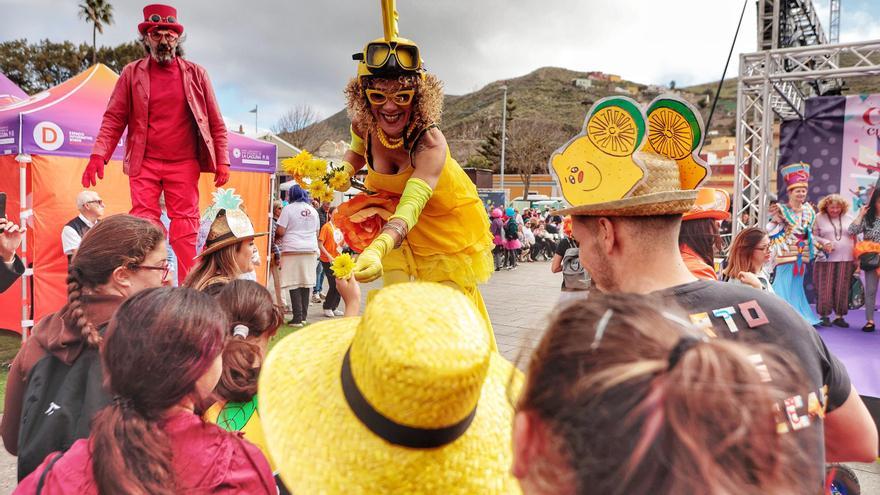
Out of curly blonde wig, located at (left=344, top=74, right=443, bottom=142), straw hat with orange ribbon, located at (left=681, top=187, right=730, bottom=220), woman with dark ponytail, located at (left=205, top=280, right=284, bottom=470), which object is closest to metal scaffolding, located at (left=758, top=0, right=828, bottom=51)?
straw hat with orange ribbon, located at (left=681, top=187, right=730, bottom=220)

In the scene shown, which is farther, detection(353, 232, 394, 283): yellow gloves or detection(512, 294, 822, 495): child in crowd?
detection(353, 232, 394, 283): yellow gloves

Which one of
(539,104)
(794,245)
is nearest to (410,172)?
(794,245)

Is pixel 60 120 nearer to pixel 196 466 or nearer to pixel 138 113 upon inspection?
pixel 138 113

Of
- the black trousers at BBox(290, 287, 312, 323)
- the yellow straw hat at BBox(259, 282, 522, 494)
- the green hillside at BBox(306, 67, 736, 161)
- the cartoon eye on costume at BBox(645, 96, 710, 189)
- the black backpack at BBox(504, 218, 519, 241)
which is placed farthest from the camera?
the green hillside at BBox(306, 67, 736, 161)

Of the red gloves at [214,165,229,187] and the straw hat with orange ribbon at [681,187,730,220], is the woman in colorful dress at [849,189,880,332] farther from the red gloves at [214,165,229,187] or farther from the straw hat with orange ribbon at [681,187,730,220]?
the red gloves at [214,165,229,187]

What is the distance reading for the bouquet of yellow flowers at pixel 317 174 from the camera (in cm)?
257

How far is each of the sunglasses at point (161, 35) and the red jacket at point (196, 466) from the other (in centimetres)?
276

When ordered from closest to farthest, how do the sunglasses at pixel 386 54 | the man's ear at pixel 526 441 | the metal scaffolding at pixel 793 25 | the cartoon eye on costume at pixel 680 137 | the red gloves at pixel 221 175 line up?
the man's ear at pixel 526 441
the cartoon eye on costume at pixel 680 137
the sunglasses at pixel 386 54
the red gloves at pixel 221 175
the metal scaffolding at pixel 793 25

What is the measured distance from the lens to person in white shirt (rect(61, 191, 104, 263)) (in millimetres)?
4941

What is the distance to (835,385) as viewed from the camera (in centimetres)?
164

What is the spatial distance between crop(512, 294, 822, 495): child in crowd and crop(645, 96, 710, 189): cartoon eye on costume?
55.1 inches

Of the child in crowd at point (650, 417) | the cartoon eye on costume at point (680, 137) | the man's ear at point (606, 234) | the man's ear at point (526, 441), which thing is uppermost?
the cartoon eye on costume at point (680, 137)

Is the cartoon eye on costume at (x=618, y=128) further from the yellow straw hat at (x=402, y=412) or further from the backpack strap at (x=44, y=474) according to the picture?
the backpack strap at (x=44, y=474)

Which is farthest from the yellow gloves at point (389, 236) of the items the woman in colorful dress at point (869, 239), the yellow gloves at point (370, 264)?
the woman in colorful dress at point (869, 239)
